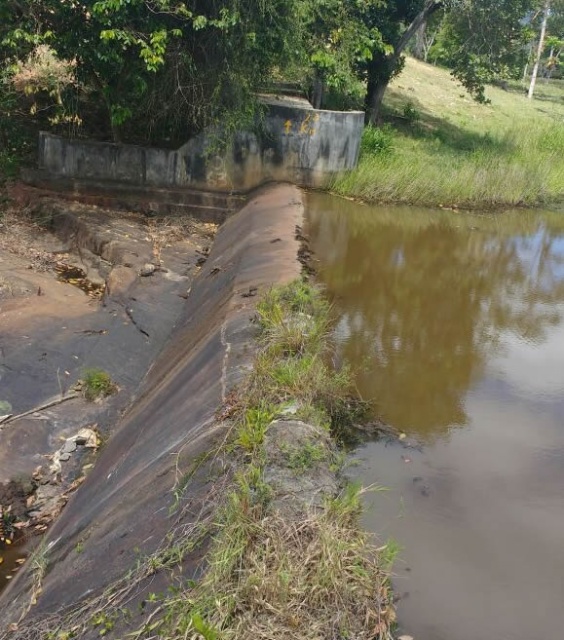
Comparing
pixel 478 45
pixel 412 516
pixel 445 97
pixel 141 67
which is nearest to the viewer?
pixel 412 516

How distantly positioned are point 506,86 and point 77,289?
2915 cm

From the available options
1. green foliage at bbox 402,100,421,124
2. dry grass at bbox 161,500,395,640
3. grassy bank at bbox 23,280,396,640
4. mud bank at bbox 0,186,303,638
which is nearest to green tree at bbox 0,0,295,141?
mud bank at bbox 0,186,303,638

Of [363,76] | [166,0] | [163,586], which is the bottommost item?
[163,586]

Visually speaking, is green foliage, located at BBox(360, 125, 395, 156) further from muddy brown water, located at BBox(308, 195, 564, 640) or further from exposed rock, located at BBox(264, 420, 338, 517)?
exposed rock, located at BBox(264, 420, 338, 517)

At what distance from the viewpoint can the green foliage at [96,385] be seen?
7.07 m

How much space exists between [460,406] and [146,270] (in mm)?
4859

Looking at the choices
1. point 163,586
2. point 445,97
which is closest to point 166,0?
point 163,586

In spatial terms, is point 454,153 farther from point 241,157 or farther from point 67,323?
point 67,323

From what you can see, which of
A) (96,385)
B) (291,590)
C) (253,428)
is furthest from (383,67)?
(291,590)

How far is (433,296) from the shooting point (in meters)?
8.80

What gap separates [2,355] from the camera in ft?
24.6

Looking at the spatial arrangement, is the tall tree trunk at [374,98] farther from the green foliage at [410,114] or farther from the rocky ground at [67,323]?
the rocky ground at [67,323]

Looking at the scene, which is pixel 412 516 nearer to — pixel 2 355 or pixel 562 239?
pixel 2 355

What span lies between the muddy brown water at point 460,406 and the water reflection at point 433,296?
23 millimetres
